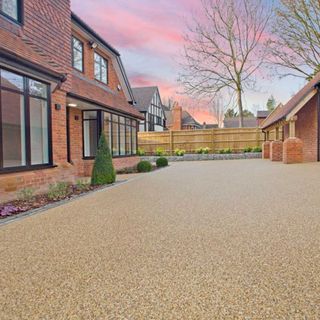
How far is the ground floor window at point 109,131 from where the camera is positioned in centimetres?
1262

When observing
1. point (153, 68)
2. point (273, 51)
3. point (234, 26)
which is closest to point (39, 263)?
point (153, 68)

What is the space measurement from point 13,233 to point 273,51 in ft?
79.2

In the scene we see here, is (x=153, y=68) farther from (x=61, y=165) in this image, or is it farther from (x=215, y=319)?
(x=215, y=319)

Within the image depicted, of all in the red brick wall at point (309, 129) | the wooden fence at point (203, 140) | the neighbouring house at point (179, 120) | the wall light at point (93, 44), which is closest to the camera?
the wall light at point (93, 44)

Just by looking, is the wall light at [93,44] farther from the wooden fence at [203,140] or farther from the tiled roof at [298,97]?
the wooden fence at [203,140]

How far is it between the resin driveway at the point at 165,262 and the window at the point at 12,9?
4.72 meters

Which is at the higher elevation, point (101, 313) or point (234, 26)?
point (234, 26)

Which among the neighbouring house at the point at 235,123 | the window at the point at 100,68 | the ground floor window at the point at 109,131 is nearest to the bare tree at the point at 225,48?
the window at the point at 100,68

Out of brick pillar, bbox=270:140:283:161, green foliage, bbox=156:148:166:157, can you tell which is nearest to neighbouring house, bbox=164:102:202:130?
green foliage, bbox=156:148:166:157

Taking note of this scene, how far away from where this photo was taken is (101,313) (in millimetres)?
2191

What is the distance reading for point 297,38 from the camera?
70.7 feet

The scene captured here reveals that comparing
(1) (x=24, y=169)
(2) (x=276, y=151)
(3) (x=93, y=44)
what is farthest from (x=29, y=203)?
(2) (x=276, y=151)

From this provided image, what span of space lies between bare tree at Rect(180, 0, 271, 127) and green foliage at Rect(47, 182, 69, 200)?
2248 cm

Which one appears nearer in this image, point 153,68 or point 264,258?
point 264,258
